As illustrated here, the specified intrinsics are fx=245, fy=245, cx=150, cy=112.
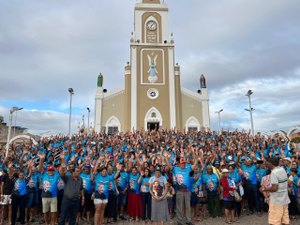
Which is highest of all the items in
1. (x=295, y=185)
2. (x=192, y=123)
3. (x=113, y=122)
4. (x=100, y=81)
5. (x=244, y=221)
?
(x=100, y=81)

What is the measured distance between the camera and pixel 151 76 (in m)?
27.7

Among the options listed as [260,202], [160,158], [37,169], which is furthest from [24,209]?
[260,202]

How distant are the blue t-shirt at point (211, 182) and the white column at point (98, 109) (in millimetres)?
19927

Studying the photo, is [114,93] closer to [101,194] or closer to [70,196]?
[101,194]

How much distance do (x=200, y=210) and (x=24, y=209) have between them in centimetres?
558

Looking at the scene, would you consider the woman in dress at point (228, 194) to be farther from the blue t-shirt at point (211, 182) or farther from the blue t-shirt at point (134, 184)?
the blue t-shirt at point (134, 184)

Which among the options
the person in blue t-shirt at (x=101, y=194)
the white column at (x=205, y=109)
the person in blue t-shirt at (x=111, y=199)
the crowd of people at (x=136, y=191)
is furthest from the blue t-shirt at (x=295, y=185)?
the white column at (x=205, y=109)

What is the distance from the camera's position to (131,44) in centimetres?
2822

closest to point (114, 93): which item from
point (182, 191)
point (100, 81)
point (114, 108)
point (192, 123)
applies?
point (114, 108)

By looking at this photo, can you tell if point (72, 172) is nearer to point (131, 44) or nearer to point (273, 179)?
point (273, 179)

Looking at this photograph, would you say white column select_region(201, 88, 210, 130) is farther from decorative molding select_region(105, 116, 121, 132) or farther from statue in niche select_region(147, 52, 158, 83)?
decorative molding select_region(105, 116, 121, 132)

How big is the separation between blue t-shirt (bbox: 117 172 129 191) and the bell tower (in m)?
18.2

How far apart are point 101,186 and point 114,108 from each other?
20990mm

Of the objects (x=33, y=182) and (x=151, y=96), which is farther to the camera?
(x=151, y=96)
